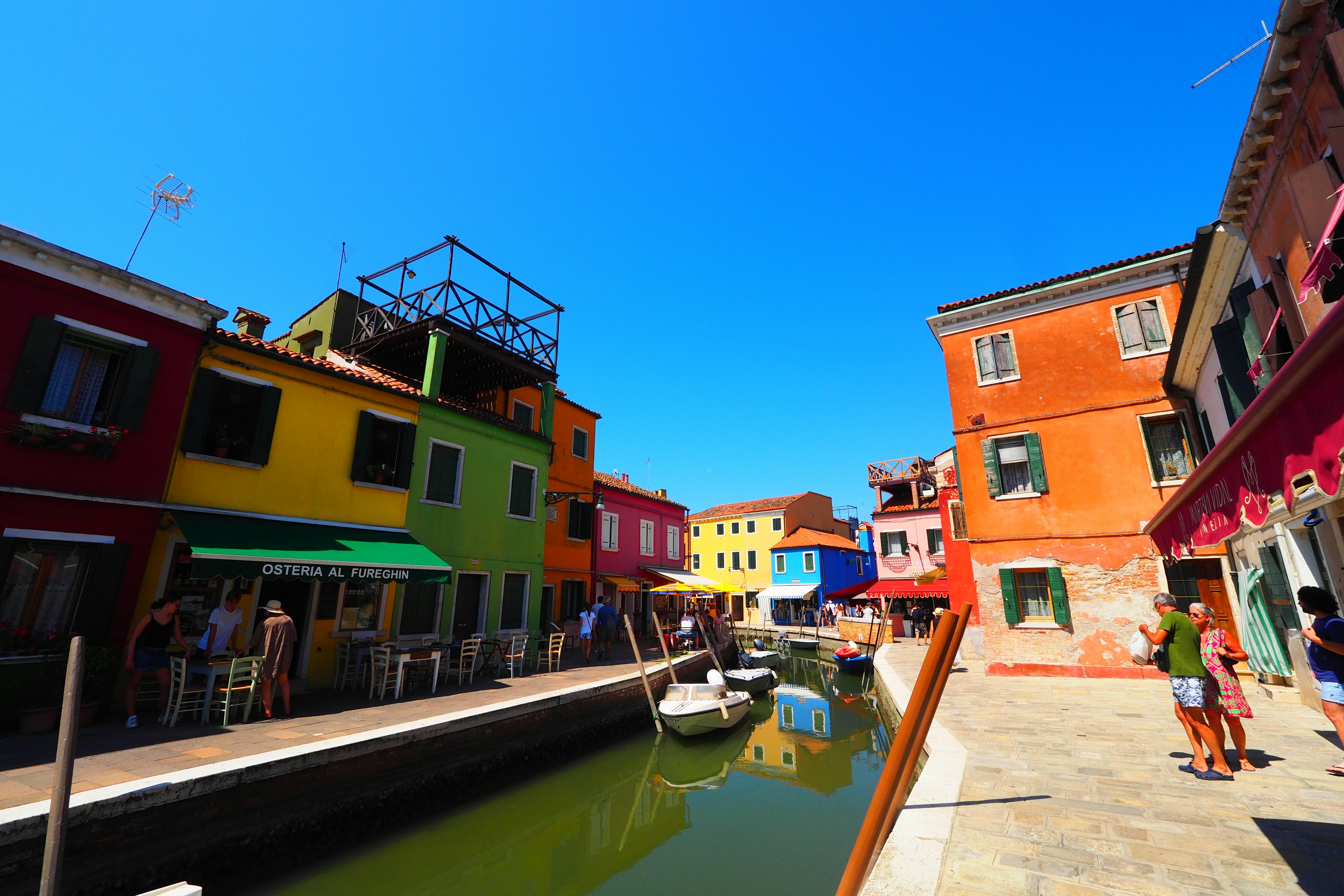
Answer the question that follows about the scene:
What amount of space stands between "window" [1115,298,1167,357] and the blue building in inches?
1024

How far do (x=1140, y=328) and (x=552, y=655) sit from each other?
17.4m

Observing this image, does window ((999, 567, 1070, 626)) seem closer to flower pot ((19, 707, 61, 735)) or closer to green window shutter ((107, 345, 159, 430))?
flower pot ((19, 707, 61, 735))

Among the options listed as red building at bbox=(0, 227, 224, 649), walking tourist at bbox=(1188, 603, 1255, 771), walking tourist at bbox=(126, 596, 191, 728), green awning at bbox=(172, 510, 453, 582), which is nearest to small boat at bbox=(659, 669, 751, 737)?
green awning at bbox=(172, 510, 453, 582)

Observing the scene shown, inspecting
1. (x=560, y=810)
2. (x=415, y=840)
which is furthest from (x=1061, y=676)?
(x=415, y=840)

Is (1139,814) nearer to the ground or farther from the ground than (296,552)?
nearer to the ground

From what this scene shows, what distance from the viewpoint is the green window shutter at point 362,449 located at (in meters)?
12.0

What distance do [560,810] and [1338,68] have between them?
12.1m

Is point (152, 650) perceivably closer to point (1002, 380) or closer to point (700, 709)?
point (700, 709)

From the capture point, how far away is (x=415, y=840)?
289 inches

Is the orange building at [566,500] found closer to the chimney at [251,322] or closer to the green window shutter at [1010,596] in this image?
the chimney at [251,322]

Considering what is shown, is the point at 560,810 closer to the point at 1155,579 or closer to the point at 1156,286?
the point at 1155,579

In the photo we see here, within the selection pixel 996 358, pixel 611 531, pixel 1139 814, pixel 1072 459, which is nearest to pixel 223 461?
pixel 1139 814

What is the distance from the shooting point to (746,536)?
43750 millimetres

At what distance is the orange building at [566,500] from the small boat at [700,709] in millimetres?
6507
